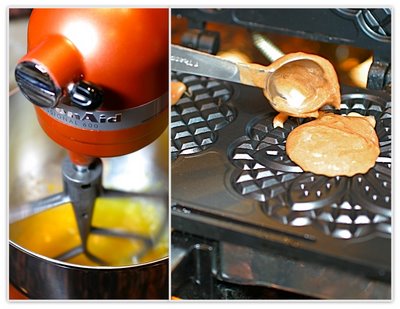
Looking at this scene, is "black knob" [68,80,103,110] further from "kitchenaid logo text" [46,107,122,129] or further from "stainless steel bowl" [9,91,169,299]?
"stainless steel bowl" [9,91,169,299]

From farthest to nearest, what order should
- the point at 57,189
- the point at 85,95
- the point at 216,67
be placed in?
the point at 57,189, the point at 216,67, the point at 85,95

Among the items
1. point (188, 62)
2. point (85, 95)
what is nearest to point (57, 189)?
point (188, 62)

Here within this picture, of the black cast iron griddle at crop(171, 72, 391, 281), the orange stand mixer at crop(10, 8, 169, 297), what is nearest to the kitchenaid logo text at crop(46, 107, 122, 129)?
the orange stand mixer at crop(10, 8, 169, 297)

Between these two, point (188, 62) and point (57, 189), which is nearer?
point (188, 62)

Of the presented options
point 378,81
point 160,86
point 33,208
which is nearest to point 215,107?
point 160,86

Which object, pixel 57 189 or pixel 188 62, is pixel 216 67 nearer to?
pixel 188 62

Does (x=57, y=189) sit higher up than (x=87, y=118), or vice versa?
(x=87, y=118)

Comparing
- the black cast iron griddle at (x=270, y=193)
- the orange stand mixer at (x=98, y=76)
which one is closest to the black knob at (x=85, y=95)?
the orange stand mixer at (x=98, y=76)

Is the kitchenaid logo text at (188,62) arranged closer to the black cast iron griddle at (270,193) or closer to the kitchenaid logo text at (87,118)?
the black cast iron griddle at (270,193)
